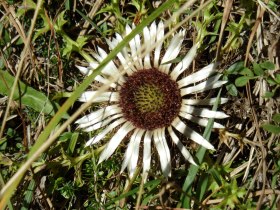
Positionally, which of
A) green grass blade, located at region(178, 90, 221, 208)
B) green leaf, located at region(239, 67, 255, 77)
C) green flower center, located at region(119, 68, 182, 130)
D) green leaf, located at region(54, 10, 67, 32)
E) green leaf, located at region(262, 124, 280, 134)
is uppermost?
green leaf, located at region(54, 10, 67, 32)

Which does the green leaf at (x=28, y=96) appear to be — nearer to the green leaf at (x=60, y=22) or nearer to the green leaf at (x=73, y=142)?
the green leaf at (x=73, y=142)

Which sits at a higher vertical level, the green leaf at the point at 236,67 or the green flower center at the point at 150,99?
the green leaf at the point at 236,67

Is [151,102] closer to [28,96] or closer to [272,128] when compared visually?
[272,128]

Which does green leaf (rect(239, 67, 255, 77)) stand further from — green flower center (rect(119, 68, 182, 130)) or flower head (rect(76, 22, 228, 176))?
green flower center (rect(119, 68, 182, 130))

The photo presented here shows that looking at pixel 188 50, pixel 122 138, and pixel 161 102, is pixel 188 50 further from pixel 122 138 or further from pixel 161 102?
pixel 122 138

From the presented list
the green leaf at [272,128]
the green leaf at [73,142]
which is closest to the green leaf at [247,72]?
the green leaf at [272,128]

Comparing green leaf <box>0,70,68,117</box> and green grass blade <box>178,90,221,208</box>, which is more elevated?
green leaf <box>0,70,68,117</box>

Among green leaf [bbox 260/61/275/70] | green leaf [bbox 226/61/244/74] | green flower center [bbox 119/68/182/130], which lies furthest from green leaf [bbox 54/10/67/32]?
green leaf [bbox 260/61/275/70]
